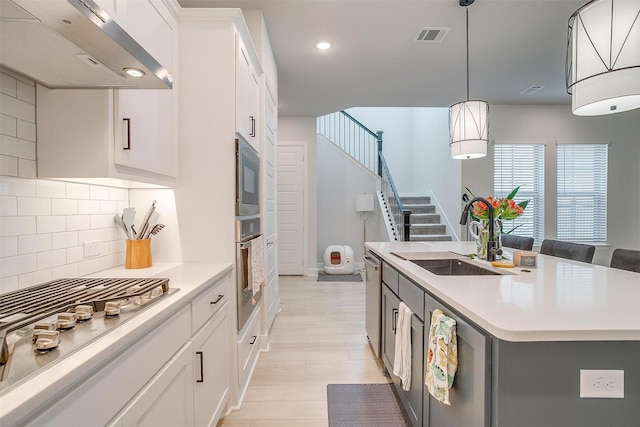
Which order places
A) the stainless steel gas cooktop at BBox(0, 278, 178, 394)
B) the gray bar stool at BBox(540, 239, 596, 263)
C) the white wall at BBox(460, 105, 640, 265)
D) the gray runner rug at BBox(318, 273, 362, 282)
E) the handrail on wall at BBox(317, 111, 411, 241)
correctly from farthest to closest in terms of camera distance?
the handrail on wall at BBox(317, 111, 411, 241), the gray runner rug at BBox(318, 273, 362, 282), the white wall at BBox(460, 105, 640, 265), the gray bar stool at BBox(540, 239, 596, 263), the stainless steel gas cooktop at BBox(0, 278, 178, 394)

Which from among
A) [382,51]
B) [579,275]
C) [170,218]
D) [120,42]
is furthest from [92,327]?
[382,51]

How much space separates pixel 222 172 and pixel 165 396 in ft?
4.09

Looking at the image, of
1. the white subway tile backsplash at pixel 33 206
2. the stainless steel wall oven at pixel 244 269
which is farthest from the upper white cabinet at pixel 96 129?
the stainless steel wall oven at pixel 244 269

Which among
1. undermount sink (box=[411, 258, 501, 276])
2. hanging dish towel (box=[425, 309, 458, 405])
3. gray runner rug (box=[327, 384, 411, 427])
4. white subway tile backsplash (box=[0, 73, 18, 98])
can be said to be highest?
white subway tile backsplash (box=[0, 73, 18, 98])

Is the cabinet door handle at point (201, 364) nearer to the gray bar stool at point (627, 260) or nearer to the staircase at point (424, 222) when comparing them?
the gray bar stool at point (627, 260)

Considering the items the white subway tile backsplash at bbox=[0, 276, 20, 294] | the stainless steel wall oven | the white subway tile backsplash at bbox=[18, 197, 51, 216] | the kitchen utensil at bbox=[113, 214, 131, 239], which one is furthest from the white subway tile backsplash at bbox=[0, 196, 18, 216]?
the stainless steel wall oven

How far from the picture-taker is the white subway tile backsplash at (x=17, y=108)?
1.21 metres

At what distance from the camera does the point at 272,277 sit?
3.52m

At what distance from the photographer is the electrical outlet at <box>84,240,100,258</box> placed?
1.64m

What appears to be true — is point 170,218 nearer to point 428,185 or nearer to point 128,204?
point 128,204

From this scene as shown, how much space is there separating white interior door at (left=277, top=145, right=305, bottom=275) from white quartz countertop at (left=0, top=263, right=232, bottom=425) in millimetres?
4289

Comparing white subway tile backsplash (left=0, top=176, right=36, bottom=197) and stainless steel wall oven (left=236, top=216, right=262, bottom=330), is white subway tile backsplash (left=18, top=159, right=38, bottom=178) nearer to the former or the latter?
white subway tile backsplash (left=0, top=176, right=36, bottom=197)

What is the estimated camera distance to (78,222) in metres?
1.58

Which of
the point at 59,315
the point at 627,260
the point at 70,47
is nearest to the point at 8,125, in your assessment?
the point at 70,47
